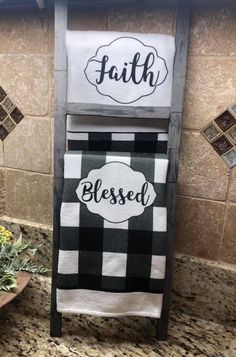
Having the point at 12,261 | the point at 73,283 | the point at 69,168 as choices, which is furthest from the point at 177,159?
the point at 12,261

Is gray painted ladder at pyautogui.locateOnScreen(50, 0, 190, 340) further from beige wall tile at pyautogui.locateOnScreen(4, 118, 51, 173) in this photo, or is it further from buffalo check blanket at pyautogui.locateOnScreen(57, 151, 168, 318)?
beige wall tile at pyautogui.locateOnScreen(4, 118, 51, 173)

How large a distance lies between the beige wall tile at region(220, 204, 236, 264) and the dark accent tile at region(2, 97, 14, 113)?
73cm

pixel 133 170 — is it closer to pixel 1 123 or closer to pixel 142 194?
pixel 142 194

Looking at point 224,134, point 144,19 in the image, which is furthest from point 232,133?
point 144,19

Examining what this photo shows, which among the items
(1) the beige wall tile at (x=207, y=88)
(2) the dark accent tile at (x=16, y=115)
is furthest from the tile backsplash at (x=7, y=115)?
(1) the beige wall tile at (x=207, y=88)

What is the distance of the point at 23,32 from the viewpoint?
0.95 m

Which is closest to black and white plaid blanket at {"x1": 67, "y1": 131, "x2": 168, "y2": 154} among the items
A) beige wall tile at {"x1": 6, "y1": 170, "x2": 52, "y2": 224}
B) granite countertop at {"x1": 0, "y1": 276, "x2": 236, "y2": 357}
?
beige wall tile at {"x1": 6, "y1": 170, "x2": 52, "y2": 224}

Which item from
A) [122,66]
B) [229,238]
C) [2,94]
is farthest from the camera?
[2,94]

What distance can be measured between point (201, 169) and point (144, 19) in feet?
1.40

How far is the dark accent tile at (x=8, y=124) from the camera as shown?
1.03 meters

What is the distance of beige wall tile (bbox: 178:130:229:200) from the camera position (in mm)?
867

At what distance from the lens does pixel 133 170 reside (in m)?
0.80

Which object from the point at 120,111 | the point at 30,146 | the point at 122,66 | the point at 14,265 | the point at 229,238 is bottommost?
the point at 14,265

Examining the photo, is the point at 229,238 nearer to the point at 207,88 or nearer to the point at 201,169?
the point at 201,169
